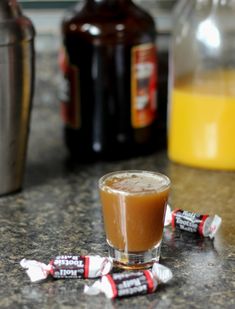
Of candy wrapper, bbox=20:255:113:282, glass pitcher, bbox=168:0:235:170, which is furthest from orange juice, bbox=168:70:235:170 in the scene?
candy wrapper, bbox=20:255:113:282

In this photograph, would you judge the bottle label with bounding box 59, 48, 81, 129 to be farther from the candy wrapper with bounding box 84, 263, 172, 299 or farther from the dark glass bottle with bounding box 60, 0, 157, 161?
the candy wrapper with bounding box 84, 263, 172, 299

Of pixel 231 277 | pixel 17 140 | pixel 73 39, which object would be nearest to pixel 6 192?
pixel 17 140

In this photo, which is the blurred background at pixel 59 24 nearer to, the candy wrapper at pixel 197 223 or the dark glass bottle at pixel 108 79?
the dark glass bottle at pixel 108 79

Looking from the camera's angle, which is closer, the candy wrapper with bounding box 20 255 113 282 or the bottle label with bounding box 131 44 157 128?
the candy wrapper with bounding box 20 255 113 282

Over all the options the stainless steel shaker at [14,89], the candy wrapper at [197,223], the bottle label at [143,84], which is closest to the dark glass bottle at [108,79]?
the bottle label at [143,84]

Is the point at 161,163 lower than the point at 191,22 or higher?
lower

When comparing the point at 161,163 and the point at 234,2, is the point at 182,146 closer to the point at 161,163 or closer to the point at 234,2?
the point at 161,163
